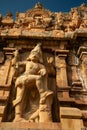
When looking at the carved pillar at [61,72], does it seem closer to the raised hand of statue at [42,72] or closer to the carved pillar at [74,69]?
the carved pillar at [74,69]

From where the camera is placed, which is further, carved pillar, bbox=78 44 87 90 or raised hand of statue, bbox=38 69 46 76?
carved pillar, bbox=78 44 87 90

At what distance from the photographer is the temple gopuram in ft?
22.2

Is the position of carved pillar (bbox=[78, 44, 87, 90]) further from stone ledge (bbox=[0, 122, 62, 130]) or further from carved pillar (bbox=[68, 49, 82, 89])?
stone ledge (bbox=[0, 122, 62, 130])

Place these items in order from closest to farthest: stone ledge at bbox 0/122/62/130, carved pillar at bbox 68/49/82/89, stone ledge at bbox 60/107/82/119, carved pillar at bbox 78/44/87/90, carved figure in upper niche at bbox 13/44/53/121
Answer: stone ledge at bbox 0/122/62/130, stone ledge at bbox 60/107/82/119, carved figure in upper niche at bbox 13/44/53/121, carved pillar at bbox 68/49/82/89, carved pillar at bbox 78/44/87/90

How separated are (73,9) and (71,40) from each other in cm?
549

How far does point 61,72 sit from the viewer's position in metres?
8.67

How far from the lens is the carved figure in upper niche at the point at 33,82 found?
23.3 ft

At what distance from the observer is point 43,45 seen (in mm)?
9859

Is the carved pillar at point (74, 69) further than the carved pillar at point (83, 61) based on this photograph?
No

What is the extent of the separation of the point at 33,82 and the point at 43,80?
16.6 inches

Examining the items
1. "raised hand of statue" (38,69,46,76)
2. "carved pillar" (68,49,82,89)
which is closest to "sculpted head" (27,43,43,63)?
"raised hand of statue" (38,69,46,76)

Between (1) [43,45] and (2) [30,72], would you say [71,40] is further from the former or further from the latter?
(2) [30,72]

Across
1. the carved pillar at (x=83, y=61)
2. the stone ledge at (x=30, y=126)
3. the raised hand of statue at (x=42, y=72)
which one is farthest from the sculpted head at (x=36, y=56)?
the stone ledge at (x=30, y=126)

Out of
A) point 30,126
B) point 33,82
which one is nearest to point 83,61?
point 33,82
